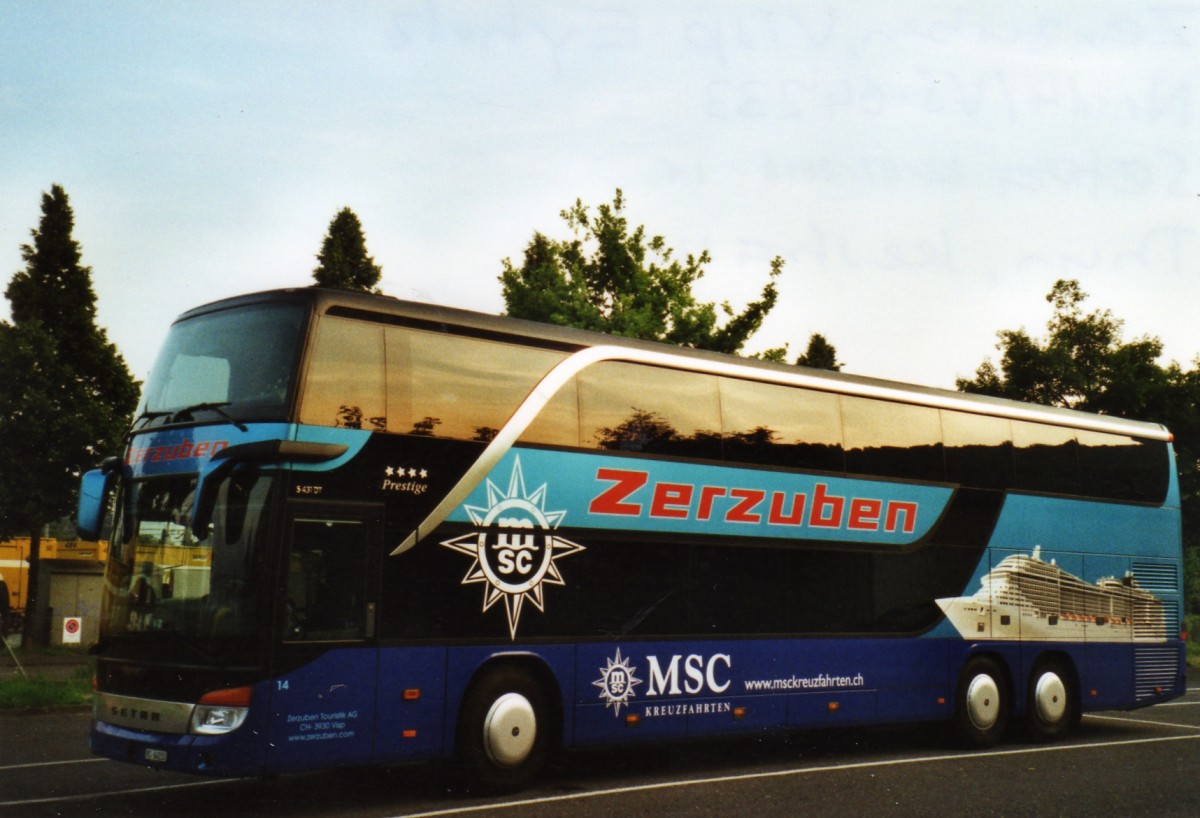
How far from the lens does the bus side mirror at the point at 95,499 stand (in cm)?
1042

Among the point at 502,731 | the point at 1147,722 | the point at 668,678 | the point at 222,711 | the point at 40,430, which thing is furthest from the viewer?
the point at 40,430

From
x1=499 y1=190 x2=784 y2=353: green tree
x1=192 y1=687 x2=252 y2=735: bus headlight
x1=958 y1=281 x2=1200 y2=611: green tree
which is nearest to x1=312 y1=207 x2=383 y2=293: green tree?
x1=499 y1=190 x2=784 y2=353: green tree

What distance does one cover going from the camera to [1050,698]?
1623 centimetres

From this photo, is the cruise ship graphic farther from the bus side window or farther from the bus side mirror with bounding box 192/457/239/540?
the bus side mirror with bounding box 192/457/239/540

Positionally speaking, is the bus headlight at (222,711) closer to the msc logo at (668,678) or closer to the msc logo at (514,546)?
the msc logo at (514,546)

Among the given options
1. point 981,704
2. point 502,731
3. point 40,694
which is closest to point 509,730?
point 502,731

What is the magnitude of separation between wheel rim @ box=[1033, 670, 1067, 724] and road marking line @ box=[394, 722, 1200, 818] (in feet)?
1.86

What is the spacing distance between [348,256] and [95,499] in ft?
110

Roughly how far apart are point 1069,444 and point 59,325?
25.5 m

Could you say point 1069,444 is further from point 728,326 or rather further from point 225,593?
point 728,326

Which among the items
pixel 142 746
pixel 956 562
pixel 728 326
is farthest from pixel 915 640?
pixel 728 326

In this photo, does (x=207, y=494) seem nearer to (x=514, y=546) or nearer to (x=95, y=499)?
(x=95, y=499)

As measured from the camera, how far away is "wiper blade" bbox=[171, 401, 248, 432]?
9.78 metres

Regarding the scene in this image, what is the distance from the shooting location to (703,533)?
12.6 metres
